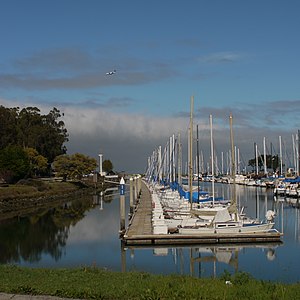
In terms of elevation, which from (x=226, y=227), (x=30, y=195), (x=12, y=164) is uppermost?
(x=12, y=164)

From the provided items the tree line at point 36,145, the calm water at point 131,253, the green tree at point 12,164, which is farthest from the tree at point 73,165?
the calm water at point 131,253

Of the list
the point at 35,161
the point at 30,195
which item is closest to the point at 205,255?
the point at 30,195

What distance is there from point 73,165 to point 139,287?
109 m

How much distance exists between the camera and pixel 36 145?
11950 cm

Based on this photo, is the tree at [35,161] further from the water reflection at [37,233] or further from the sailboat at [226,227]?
the sailboat at [226,227]

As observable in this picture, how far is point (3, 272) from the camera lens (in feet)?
52.5

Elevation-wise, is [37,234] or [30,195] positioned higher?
[30,195]

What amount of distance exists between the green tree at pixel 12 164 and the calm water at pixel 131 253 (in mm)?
37918

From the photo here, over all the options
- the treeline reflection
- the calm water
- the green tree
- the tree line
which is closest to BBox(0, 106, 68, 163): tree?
the tree line

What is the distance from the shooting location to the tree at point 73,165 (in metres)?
118

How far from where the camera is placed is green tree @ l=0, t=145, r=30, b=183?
8988cm

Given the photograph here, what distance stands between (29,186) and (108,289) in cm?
7714

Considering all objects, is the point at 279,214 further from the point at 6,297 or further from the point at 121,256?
the point at 6,297

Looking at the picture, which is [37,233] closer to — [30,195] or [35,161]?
[30,195]
